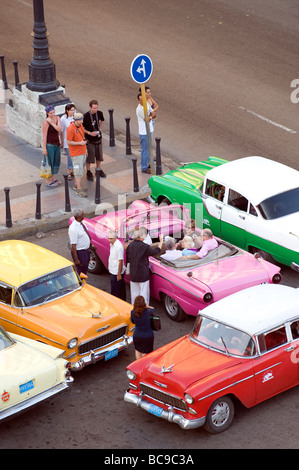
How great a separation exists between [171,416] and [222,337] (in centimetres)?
141

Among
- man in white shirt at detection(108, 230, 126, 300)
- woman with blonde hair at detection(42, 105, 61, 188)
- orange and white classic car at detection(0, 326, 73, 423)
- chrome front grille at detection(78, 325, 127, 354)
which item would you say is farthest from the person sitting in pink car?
woman with blonde hair at detection(42, 105, 61, 188)

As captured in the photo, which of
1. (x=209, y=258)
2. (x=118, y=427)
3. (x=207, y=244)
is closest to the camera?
(x=118, y=427)

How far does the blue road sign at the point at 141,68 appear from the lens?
694 inches

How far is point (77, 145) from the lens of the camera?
60.9 feet

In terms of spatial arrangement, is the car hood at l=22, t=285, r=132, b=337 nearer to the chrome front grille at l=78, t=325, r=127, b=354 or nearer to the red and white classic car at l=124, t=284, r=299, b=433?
the chrome front grille at l=78, t=325, r=127, b=354

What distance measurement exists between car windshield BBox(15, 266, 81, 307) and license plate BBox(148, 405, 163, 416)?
280 centimetres

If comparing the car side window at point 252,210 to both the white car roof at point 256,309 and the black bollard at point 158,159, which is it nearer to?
the white car roof at point 256,309

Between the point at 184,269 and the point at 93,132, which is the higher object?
the point at 93,132

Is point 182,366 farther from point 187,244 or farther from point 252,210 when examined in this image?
point 252,210

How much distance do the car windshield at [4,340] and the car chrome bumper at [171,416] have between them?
182 centimetres

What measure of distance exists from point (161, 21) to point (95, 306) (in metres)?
15.9

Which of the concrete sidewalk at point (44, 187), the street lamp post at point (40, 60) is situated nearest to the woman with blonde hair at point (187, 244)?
the concrete sidewalk at point (44, 187)

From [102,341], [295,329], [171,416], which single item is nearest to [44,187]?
[102,341]

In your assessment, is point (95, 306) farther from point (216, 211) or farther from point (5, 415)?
point (216, 211)
